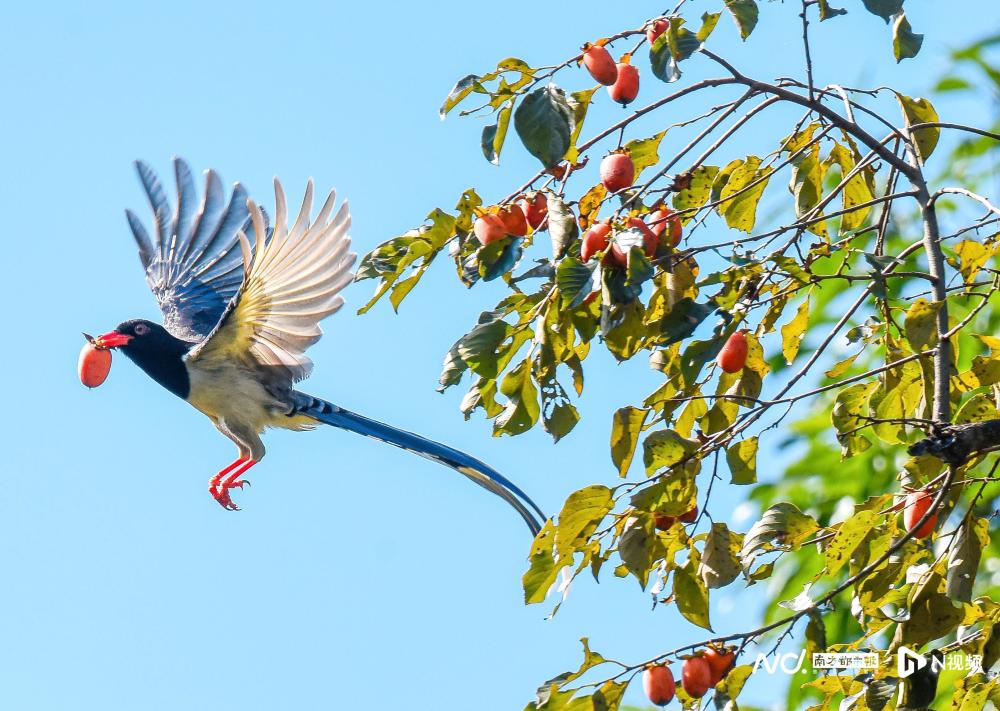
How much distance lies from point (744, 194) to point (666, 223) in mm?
331

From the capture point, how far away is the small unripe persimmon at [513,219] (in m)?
2.38

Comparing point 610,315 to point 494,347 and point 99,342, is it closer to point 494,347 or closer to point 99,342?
point 494,347

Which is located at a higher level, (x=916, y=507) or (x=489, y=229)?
(x=489, y=229)

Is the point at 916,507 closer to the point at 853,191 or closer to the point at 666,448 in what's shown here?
the point at 666,448

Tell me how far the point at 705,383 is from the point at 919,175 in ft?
1.64

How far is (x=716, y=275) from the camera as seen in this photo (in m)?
2.31

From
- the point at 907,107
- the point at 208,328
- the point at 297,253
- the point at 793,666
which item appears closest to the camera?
the point at 907,107

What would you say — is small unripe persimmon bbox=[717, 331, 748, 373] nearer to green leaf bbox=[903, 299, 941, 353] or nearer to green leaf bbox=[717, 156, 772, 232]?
green leaf bbox=[903, 299, 941, 353]

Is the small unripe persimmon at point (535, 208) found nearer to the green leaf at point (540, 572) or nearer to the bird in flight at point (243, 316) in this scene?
the green leaf at point (540, 572)

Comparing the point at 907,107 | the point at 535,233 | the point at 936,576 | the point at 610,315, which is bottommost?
the point at 936,576

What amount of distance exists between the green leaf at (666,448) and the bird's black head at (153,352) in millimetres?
2425

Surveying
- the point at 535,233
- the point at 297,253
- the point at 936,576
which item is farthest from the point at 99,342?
the point at 936,576

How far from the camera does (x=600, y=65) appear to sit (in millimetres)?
2340

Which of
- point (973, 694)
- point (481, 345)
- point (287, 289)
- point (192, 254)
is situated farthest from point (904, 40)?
point (192, 254)
